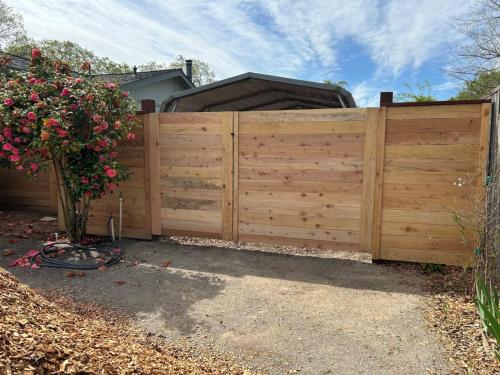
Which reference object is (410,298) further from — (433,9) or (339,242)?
(433,9)

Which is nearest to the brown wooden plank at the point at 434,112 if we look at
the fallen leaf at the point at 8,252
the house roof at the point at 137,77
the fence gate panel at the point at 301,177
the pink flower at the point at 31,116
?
the fence gate panel at the point at 301,177

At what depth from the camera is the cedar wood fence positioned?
410 centimetres

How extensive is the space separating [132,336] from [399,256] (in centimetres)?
319

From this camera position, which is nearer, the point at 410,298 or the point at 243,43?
the point at 410,298

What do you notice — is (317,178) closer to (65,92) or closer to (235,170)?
(235,170)

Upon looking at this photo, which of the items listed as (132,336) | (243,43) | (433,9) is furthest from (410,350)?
(243,43)

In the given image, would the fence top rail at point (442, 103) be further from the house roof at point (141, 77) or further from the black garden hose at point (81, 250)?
the house roof at point (141, 77)

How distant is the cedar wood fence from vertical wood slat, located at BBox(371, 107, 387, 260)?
12mm

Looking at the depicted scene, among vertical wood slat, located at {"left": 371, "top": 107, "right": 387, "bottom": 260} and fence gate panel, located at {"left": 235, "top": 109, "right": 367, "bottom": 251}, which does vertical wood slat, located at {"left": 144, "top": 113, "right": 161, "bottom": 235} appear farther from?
vertical wood slat, located at {"left": 371, "top": 107, "right": 387, "bottom": 260}

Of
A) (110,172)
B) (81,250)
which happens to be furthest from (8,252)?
(110,172)

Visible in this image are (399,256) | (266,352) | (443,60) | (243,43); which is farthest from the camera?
(243,43)

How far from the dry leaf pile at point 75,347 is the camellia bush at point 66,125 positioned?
218 centimetres

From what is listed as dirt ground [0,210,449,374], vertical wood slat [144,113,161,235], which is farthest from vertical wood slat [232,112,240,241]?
vertical wood slat [144,113,161,235]

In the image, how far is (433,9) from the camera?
7.73 meters
